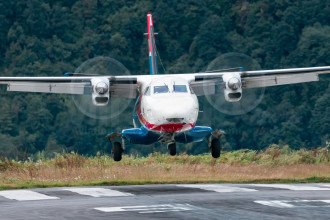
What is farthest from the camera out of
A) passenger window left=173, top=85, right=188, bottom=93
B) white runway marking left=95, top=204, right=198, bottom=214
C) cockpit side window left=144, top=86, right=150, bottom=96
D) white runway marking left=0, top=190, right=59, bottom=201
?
cockpit side window left=144, top=86, right=150, bottom=96

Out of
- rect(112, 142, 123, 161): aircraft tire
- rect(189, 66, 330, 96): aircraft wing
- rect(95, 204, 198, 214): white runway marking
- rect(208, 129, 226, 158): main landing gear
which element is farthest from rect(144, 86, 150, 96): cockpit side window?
rect(95, 204, 198, 214): white runway marking

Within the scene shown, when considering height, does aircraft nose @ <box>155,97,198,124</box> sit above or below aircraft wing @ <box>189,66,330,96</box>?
below

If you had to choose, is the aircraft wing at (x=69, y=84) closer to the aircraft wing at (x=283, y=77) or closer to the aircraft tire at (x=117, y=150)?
the aircraft tire at (x=117, y=150)

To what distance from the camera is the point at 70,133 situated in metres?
103

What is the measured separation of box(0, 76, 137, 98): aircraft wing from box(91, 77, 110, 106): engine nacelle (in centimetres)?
72

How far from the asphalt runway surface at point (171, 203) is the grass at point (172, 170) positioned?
394 centimetres

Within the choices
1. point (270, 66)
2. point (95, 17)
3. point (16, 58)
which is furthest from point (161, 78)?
point (95, 17)

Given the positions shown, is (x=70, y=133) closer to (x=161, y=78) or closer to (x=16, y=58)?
(x=16, y=58)

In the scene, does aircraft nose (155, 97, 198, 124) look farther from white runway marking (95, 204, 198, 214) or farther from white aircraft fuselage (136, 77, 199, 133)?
white runway marking (95, 204, 198, 214)

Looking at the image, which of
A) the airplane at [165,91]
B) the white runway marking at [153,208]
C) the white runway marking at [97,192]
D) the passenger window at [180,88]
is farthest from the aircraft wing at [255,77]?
the white runway marking at [153,208]

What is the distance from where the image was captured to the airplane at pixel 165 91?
2633 centimetres

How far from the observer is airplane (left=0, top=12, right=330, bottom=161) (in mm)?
26328

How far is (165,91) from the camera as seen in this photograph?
88.4 feet

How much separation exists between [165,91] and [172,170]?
4.29 meters
